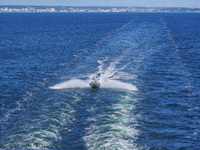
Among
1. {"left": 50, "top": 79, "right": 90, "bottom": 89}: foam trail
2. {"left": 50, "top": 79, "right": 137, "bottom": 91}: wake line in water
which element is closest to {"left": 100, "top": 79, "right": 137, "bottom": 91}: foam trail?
{"left": 50, "top": 79, "right": 137, "bottom": 91}: wake line in water

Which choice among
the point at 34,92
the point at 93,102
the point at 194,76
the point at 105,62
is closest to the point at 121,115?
the point at 93,102

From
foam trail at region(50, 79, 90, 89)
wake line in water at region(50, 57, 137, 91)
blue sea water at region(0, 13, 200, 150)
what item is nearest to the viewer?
blue sea water at region(0, 13, 200, 150)

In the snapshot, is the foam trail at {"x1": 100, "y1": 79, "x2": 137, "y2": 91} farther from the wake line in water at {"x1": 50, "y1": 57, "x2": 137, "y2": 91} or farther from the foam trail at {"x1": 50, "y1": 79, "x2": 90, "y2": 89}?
the foam trail at {"x1": 50, "y1": 79, "x2": 90, "y2": 89}

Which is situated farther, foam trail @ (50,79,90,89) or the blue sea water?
foam trail @ (50,79,90,89)

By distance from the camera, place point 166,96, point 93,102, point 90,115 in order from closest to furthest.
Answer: point 90,115 < point 93,102 < point 166,96

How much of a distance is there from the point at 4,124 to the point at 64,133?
33.1ft

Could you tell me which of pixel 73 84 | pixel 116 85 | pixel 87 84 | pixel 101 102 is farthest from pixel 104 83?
pixel 101 102

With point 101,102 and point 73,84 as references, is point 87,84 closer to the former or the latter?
point 73,84

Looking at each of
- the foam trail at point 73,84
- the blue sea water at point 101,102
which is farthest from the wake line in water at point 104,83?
the blue sea water at point 101,102

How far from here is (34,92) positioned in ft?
197

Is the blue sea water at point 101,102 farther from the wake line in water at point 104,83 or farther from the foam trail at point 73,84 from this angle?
the wake line in water at point 104,83

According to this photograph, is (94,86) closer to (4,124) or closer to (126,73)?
(126,73)

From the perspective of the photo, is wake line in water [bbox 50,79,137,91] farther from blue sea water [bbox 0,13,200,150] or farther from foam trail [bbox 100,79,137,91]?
blue sea water [bbox 0,13,200,150]

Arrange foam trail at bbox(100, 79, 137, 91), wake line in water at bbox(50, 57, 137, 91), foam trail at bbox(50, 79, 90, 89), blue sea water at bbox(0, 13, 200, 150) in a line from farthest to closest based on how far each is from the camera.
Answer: foam trail at bbox(50, 79, 90, 89) < wake line in water at bbox(50, 57, 137, 91) < foam trail at bbox(100, 79, 137, 91) < blue sea water at bbox(0, 13, 200, 150)
